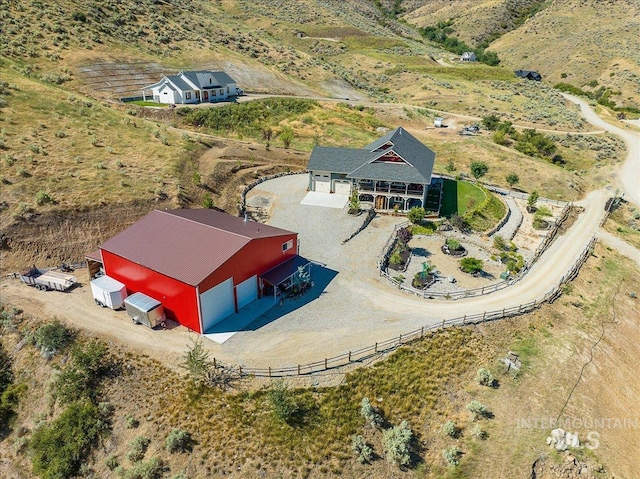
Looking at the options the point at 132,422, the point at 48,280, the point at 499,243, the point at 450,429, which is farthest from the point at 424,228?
the point at 48,280

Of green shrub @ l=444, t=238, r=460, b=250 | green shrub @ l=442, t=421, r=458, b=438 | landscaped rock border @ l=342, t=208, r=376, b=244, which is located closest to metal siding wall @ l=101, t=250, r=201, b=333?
green shrub @ l=442, t=421, r=458, b=438

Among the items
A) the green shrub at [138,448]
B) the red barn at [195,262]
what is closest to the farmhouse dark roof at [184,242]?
the red barn at [195,262]

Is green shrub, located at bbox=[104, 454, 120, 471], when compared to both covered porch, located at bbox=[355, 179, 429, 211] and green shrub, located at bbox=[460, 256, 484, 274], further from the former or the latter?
covered porch, located at bbox=[355, 179, 429, 211]

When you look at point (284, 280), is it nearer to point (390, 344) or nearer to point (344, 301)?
point (344, 301)

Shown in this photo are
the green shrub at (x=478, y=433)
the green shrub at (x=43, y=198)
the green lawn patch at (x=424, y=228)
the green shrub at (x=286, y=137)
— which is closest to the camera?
the green shrub at (x=478, y=433)

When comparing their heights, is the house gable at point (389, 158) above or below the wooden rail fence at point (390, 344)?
above

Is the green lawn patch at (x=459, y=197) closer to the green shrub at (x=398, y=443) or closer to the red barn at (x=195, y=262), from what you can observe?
the red barn at (x=195, y=262)
